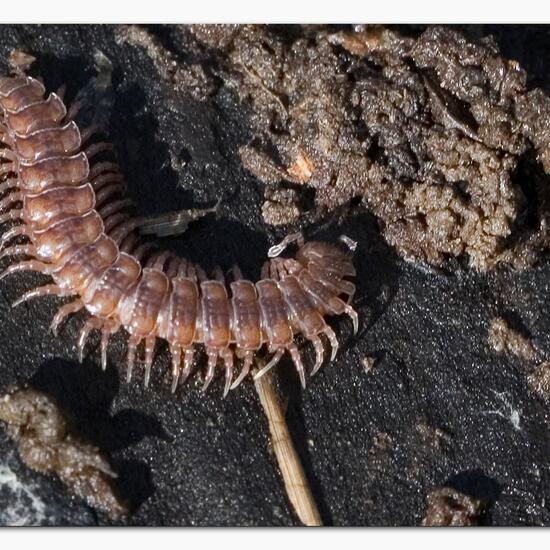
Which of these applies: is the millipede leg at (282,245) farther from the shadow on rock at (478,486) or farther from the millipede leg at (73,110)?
the shadow on rock at (478,486)

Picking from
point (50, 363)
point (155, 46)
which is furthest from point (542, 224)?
point (50, 363)

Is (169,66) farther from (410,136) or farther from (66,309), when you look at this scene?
(66,309)

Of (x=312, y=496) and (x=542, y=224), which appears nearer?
(x=312, y=496)

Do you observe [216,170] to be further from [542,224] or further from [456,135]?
[542,224]

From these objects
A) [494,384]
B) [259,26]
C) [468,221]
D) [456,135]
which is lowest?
[494,384]

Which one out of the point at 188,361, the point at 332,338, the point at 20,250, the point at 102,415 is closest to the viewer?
the point at 102,415

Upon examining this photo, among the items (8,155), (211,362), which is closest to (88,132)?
(8,155)

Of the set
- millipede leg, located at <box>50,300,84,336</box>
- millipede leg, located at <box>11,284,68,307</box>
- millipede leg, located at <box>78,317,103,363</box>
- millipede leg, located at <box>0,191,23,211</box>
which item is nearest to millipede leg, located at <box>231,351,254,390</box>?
millipede leg, located at <box>78,317,103,363</box>
